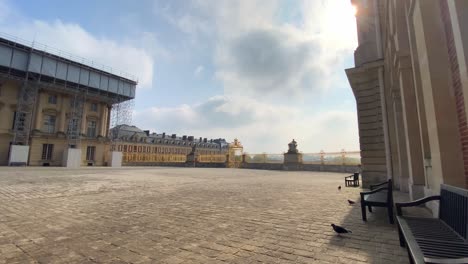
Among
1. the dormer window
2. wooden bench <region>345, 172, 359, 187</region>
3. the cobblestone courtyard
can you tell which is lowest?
the cobblestone courtyard

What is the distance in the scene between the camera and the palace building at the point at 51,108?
35875 millimetres

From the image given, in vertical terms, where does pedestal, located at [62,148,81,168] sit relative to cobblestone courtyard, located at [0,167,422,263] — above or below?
above

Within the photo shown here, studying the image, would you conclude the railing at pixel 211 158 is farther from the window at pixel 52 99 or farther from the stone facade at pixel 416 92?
the stone facade at pixel 416 92

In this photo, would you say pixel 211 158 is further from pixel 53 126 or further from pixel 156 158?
pixel 53 126

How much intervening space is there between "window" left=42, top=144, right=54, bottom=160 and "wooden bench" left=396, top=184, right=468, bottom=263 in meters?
46.4

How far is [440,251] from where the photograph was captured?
7.63 ft

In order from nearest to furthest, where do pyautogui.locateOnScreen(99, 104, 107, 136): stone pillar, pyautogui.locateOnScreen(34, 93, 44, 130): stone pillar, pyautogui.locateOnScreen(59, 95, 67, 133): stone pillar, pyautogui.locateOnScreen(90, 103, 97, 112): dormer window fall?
pyautogui.locateOnScreen(34, 93, 44, 130): stone pillar < pyautogui.locateOnScreen(59, 95, 67, 133): stone pillar < pyautogui.locateOnScreen(90, 103, 97, 112): dormer window < pyautogui.locateOnScreen(99, 104, 107, 136): stone pillar

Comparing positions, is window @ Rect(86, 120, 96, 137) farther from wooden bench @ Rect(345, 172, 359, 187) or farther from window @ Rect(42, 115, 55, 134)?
wooden bench @ Rect(345, 172, 359, 187)

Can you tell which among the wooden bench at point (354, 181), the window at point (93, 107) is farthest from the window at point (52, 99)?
the wooden bench at point (354, 181)

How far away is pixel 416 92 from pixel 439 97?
1856 mm

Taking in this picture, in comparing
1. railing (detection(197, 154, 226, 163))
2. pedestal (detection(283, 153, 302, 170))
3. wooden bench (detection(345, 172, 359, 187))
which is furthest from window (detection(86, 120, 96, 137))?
wooden bench (detection(345, 172, 359, 187))

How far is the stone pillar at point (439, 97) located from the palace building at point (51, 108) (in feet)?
136

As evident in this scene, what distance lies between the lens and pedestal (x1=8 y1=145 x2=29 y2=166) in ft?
108

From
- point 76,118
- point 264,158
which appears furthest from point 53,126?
point 264,158
